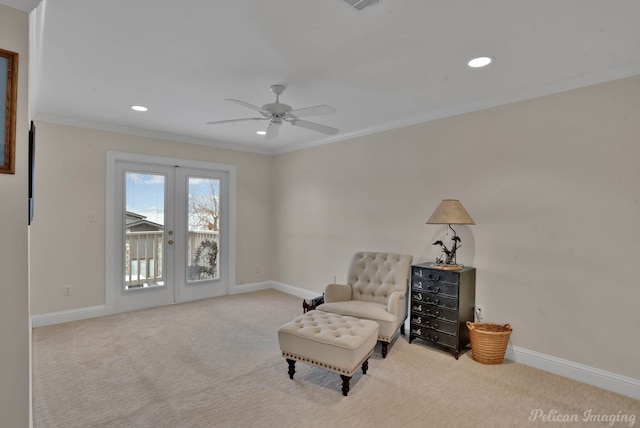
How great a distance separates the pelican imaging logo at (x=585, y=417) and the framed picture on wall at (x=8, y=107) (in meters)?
3.37

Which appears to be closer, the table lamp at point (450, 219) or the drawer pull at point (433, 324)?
the table lamp at point (450, 219)

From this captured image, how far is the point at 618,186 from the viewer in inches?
104

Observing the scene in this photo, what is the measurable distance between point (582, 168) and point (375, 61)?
198 cm

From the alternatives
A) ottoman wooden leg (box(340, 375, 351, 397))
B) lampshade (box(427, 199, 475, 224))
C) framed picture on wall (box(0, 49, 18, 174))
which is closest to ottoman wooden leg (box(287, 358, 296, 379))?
ottoman wooden leg (box(340, 375, 351, 397))

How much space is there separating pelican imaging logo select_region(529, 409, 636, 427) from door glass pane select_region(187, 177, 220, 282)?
4570 mm

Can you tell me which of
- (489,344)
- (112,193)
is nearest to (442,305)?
(489,344)

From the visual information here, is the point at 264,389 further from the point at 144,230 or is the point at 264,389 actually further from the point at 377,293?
the point at 144,230

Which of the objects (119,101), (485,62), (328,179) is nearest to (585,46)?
(485,62)

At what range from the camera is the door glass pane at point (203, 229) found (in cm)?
523

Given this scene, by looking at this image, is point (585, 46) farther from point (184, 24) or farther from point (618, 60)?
point (184, 24)

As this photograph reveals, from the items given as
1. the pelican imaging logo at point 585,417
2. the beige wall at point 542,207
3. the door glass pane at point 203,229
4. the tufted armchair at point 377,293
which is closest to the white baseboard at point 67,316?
the door glass pane at point 203,229

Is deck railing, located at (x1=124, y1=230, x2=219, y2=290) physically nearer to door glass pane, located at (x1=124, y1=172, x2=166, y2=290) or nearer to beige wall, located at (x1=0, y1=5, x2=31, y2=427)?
door glass pane, located at (x1=124, y1=172, x2=166, y2=290)

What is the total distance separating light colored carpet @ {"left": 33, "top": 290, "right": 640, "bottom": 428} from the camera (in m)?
2.25

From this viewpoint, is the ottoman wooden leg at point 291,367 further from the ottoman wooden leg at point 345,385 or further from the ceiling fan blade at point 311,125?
the ceiling fan blade at point 311,125
